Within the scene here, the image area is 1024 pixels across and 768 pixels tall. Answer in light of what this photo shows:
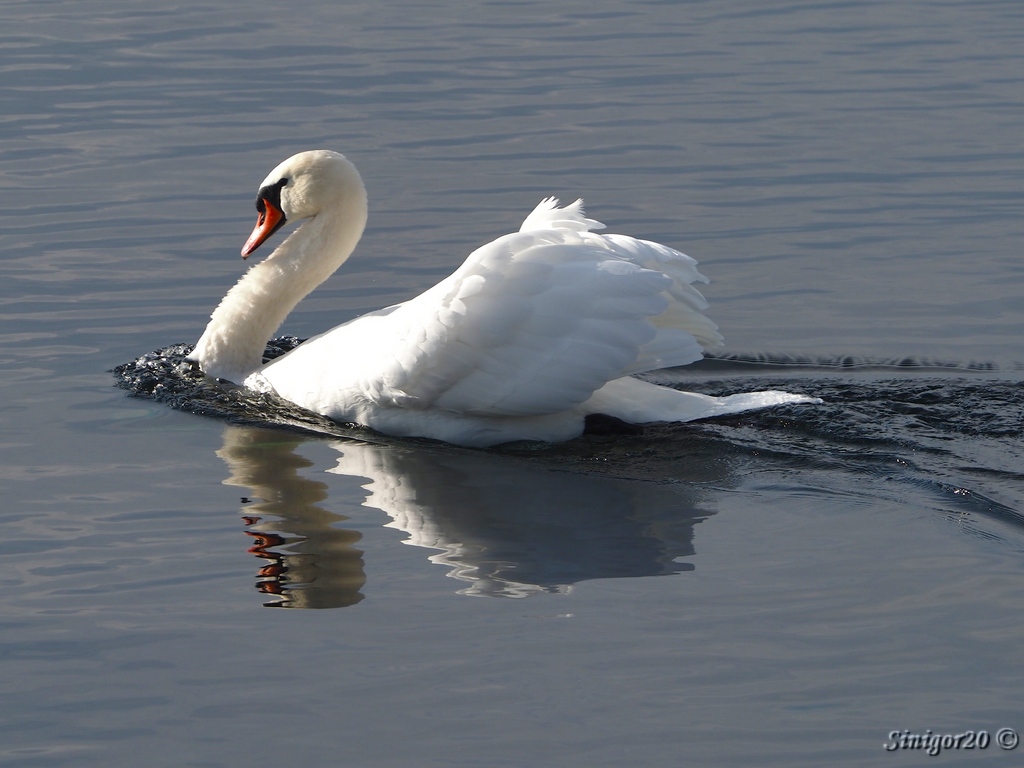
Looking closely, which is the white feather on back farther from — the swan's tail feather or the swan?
the swan's tail feather

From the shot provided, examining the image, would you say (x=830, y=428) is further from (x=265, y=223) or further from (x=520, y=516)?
(x=265, y=223)

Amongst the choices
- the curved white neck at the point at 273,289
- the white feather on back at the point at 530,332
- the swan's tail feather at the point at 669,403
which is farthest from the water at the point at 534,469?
the curved white neck at the point at 273,289

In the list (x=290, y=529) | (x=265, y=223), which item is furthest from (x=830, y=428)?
(x=265, y=223)

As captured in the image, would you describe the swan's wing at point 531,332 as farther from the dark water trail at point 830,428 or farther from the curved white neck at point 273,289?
the curved white neck at point 273,289

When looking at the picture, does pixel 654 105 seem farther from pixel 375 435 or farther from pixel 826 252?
pixel 375 435

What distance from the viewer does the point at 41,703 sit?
522cm

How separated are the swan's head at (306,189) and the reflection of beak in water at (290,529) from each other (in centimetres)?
152

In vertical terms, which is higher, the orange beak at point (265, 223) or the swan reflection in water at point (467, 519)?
the orange beak at point (265, 223)

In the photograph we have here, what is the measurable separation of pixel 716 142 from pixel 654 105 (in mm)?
1338

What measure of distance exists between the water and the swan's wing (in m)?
0.37

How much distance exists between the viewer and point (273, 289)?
909 centimetres

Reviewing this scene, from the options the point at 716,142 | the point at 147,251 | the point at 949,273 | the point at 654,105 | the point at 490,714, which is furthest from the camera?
the point at 654,105

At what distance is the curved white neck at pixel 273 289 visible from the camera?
8938 millimetres

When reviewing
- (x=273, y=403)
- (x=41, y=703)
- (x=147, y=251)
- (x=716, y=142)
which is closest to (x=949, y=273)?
(x=716, y=142)
